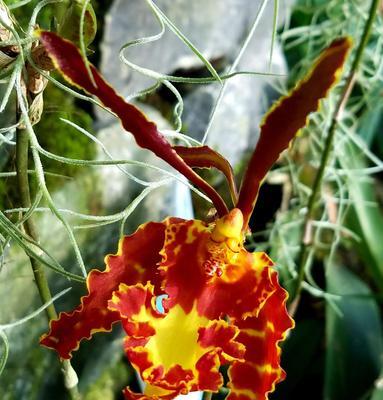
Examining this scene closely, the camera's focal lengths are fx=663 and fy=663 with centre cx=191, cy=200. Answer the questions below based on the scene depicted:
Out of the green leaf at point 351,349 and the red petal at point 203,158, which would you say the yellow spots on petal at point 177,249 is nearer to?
the red petal at point 203,158

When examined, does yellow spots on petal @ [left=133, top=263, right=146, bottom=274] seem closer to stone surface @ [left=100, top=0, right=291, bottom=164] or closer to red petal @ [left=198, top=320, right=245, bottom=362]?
red petal @ [left=198, top=320, right=245, bottom=362]

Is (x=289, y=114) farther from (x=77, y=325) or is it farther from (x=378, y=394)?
(x=378, y=394)

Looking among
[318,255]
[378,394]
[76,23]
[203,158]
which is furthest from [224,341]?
[318,255]

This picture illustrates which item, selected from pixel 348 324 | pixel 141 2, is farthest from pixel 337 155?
pixel 141 2

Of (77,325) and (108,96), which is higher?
(108,96)

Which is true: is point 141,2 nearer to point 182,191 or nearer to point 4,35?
point 182,191

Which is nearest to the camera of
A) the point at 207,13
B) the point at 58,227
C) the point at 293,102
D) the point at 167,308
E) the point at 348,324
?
the point at 293,102

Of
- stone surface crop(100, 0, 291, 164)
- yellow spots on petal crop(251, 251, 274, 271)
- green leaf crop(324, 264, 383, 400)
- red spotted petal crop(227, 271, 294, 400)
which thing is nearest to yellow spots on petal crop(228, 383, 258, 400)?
red spotted petal crop(227, 271, 294, 400)
